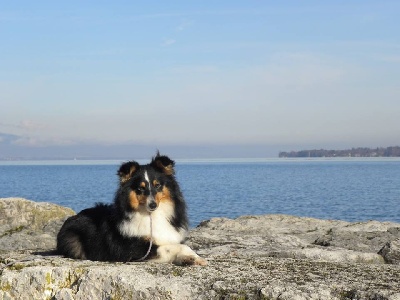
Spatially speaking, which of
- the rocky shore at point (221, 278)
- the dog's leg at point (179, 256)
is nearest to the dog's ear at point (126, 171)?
the dog's leg at point (179, 256)

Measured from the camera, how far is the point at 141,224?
6812 mm

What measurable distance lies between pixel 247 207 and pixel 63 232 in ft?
135

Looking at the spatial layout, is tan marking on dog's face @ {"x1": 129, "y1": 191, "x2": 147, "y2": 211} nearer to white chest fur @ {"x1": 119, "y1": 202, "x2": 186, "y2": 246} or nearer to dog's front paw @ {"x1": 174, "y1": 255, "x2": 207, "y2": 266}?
white chest fur @ {"x1": 119, "y1": 202, "x2": 186, "y2": 246}

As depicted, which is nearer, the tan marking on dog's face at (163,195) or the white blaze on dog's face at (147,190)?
the white blaze on dog's face at (147,190)

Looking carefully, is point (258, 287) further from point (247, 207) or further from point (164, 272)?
point (247, 207)

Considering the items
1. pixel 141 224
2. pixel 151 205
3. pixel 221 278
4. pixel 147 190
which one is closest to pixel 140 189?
pixel 147 190

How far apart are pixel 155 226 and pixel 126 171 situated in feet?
2.46

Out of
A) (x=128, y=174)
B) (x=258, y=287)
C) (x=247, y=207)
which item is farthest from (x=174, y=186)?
(x=247, y=207)

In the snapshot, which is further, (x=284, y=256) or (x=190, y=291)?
(x=284, y=256)

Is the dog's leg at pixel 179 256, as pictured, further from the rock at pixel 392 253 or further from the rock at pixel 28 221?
the rock at pixel 28 221

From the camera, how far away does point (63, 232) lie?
750cm

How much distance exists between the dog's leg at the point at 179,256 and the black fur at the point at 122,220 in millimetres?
105

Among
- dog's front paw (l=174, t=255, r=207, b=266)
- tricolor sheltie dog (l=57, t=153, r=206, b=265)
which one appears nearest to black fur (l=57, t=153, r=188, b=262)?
tricolor sheltie dog (l=57, t=153, r=206, b=265)

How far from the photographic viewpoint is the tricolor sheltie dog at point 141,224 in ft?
21.9
